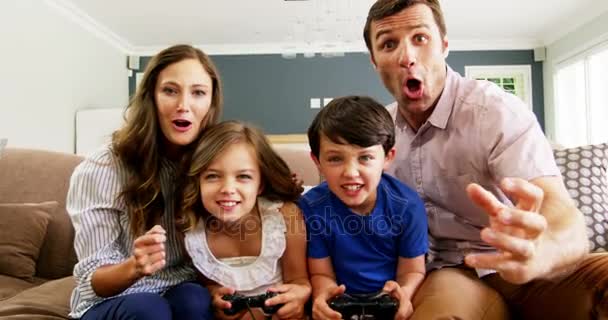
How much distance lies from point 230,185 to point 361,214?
366mm

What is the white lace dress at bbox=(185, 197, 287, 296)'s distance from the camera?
1.27 metres

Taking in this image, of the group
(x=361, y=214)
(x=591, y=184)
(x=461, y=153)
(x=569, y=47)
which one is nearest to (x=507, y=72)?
(x=569, y=47)

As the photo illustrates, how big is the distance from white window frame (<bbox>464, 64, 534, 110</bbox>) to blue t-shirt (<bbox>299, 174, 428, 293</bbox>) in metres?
5.51

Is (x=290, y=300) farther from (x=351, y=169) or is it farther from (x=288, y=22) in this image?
(x=288, y=22)

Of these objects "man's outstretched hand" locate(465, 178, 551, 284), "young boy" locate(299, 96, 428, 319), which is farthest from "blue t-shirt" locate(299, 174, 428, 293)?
"man's outstretched hand" locate(465, 178, 551, 284)

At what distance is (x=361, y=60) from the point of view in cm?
629

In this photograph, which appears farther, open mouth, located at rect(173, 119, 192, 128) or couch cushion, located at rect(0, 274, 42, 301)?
couch cushion, located at rect(0, 274, 42, 301)

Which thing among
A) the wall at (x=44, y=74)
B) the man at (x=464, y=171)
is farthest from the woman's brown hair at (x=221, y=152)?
the wall at (x=44, y=74)

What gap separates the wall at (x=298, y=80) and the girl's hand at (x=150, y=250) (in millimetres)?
5366

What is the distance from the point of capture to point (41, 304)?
1.32 meters

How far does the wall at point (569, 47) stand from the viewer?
500 centimetres

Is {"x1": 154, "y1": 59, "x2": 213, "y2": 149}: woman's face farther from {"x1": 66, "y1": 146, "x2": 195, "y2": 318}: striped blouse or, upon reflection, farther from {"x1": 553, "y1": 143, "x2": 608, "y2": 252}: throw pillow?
{"x1": 553, "y1": 143, "x2": 608, "y2": 252}: throw pillow

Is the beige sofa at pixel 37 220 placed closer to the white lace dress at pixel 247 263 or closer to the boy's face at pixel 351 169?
the white lace dress at pixel 247 263

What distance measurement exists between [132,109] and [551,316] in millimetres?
1226
